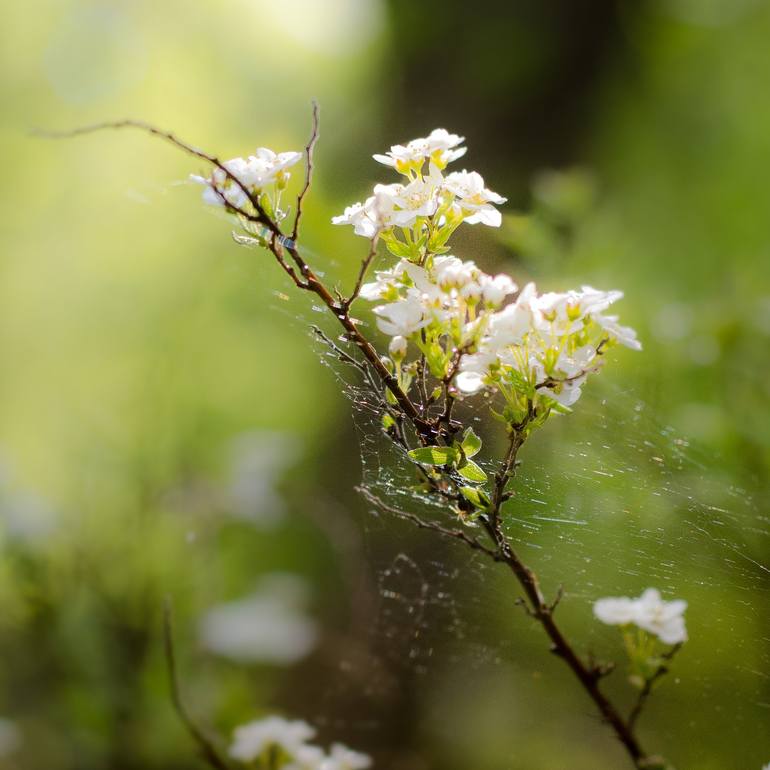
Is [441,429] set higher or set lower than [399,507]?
lower

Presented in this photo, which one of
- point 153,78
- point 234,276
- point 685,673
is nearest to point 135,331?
point 153,78

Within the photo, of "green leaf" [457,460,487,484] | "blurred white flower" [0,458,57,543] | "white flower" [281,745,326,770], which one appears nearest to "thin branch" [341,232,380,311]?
"green leaf" [457,460,487,484]

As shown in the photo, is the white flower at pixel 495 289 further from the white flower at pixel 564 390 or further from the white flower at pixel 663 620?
the white flower at pixel 663 620

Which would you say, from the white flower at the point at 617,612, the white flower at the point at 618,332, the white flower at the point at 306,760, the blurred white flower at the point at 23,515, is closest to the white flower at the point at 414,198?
the white flower at the point at 618,332

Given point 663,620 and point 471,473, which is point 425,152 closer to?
point 471,473

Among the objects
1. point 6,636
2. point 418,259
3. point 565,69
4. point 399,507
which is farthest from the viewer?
point 565,69

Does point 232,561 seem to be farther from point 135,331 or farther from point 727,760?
point 727,760
